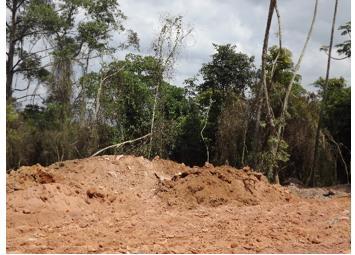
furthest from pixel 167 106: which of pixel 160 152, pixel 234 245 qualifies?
pixel 234 245

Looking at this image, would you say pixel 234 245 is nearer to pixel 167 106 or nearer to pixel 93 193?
pixel 93 193

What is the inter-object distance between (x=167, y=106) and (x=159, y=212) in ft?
28.2

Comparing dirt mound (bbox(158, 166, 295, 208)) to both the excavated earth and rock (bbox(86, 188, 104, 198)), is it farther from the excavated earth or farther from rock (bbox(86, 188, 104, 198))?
rock (bbox(86, 188, 104, 198))

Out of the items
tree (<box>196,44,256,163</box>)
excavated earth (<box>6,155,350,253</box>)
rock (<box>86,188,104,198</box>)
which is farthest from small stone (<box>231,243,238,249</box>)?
tree (<box>196,44,256,163</box>)

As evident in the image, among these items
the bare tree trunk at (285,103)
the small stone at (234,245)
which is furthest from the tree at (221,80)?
the small stone at (234,245)

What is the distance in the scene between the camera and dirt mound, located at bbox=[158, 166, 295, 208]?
979 centimetres

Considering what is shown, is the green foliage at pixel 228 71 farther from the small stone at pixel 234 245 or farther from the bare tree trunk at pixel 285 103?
the small stone at pixel 234 245

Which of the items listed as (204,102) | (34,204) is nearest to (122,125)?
(204,102)

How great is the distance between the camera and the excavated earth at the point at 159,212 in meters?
6.35

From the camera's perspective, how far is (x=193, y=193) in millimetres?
9945

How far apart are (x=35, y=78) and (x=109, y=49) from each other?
18.9 ft

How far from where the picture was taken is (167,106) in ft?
56.7

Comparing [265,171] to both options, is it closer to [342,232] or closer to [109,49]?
[109,49]

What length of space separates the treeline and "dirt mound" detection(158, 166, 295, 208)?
110 inches
